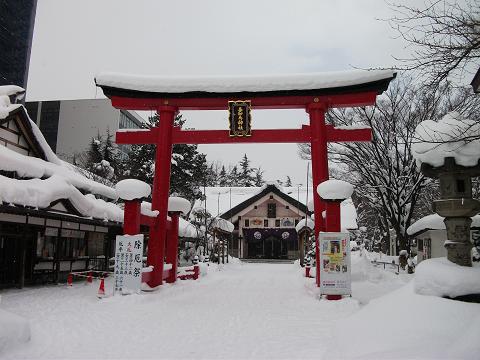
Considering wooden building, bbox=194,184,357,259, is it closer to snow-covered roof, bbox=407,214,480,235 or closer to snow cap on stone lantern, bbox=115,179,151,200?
snow-covered roof, bbox=407,214,480,235

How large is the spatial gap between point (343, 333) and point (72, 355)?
4311 mm

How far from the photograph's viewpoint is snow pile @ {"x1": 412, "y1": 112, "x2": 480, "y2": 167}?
769 cm

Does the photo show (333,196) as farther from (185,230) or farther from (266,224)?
(266,224)

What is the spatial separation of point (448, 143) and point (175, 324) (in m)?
6.63

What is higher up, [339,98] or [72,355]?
[339,98]

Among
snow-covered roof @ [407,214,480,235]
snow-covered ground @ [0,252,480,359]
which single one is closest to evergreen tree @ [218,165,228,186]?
snow-covered roof @ [407,214,480,235]

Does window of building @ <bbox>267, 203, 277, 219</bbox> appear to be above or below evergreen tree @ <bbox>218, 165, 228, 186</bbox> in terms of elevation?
below

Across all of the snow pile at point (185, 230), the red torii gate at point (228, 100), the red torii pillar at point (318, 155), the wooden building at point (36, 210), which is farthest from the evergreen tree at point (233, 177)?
the red torii pillar at point (318, 155)

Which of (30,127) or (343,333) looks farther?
(30,127)

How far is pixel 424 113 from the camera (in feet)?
59.1

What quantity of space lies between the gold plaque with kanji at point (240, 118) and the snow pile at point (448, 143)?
7.34 meters

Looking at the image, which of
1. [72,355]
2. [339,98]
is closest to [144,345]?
[72,355]

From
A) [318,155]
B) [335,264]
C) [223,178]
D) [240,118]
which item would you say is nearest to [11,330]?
[335,264]

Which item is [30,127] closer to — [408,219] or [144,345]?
[144,345]
